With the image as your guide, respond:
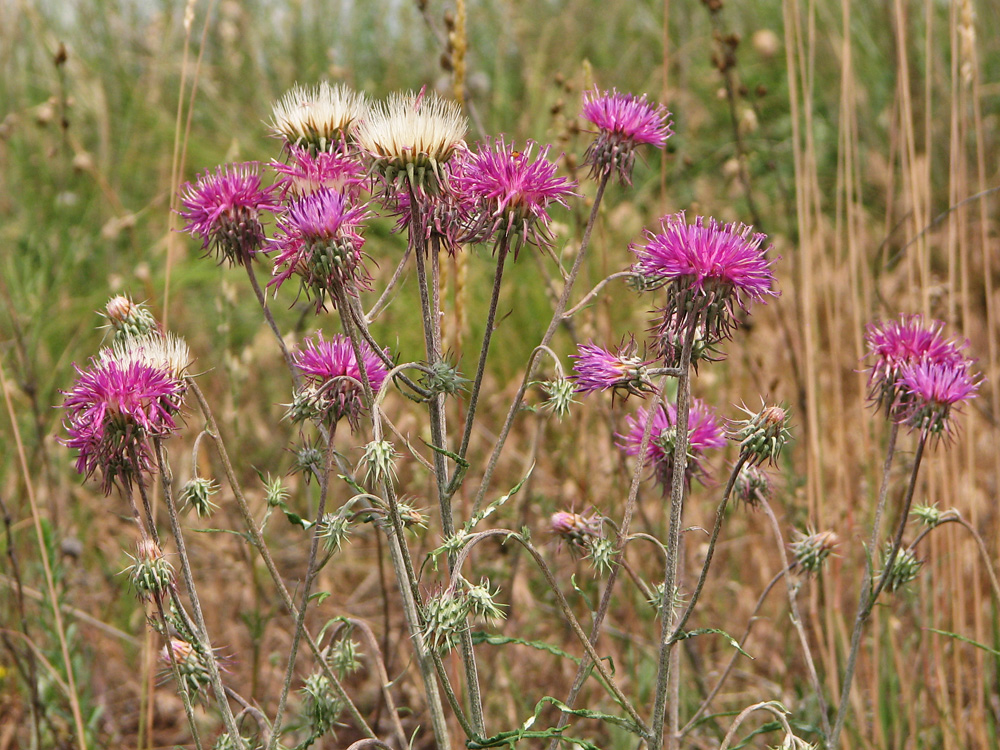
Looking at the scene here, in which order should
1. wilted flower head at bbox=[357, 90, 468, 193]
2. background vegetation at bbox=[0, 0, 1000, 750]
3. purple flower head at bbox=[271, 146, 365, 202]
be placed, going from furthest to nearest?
background vegetation at bbox=[0, 0, 1000, 750], purple flower head at bbox=[271, 146, 365, 202], wilted flower head at bbox=[357, 90, 468, 193]

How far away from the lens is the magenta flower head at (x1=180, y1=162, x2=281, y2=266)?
187 centimetres

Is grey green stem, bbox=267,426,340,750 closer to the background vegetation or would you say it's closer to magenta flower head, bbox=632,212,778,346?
the background vegetation

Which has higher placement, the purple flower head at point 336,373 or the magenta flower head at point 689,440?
the purple flower head at point 336,373

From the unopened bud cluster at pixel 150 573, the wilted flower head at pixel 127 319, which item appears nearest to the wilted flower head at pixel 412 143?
the wilted flower head at pixel 127 319

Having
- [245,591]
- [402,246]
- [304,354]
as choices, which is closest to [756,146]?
[402,246]

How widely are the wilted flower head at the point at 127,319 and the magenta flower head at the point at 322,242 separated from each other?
0.47 meters

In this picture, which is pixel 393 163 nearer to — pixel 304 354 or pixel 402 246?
pixel 304 354

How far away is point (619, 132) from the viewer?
6.25 ft

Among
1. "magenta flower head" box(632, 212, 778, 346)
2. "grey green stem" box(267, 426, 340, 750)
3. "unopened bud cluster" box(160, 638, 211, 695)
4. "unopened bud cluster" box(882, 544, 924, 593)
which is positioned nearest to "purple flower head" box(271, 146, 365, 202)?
"grey green stem" box(267, 426, 340, 750)

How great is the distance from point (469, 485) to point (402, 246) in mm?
1347

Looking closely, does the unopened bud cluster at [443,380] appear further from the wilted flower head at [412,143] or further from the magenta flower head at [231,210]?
the magenta flower head at [231,210]

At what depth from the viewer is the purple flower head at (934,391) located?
6.31ft

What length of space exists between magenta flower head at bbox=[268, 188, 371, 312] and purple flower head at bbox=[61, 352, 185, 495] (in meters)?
0.30

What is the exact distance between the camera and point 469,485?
425 cm
